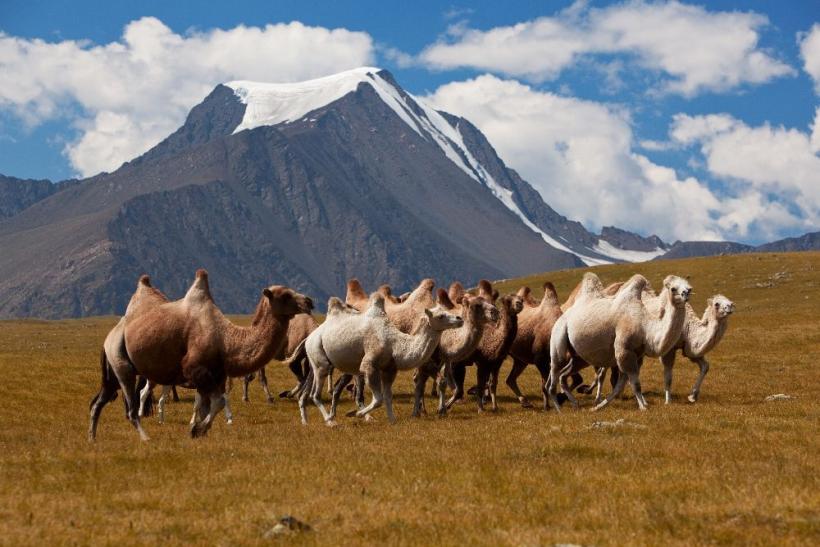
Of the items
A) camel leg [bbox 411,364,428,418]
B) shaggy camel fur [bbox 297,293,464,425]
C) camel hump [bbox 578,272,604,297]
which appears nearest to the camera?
shaggy camel fur [bbox 297,293,464,425]

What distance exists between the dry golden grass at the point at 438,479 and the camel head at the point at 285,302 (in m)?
2.66

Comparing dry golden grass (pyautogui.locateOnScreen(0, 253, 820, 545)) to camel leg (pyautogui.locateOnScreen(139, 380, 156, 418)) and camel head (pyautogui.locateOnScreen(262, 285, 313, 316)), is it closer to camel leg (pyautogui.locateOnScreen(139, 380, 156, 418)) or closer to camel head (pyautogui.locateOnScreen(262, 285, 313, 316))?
camel leg (pyautogui.locateOnScreen(139, 380, 156, 418))

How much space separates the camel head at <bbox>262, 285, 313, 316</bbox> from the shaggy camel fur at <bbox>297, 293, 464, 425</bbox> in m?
2.72

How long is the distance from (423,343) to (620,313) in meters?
5.60

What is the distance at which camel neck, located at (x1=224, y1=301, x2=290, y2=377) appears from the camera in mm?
20172

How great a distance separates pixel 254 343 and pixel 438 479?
7.10 metres

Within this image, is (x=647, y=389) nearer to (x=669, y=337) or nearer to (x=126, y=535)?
(x=669, y=337)

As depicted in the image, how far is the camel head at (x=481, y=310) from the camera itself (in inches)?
935

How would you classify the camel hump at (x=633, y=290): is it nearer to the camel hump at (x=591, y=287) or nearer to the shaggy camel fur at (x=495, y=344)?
the camel hump at (x=591, y=287)

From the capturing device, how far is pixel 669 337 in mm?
24469

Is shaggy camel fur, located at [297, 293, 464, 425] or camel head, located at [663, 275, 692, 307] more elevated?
camel head, located at [663, 275, 692, 307]

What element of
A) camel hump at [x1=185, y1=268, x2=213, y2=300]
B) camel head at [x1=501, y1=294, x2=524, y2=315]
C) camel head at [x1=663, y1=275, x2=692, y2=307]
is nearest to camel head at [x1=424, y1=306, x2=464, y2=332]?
camel head at [x1=501, y1=294, x2=524, y2=315]

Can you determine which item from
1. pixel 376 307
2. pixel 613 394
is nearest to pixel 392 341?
pixel 376 307

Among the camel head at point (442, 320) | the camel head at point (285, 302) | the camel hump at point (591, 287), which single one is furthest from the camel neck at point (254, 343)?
the camel hump at point (591, 287)
